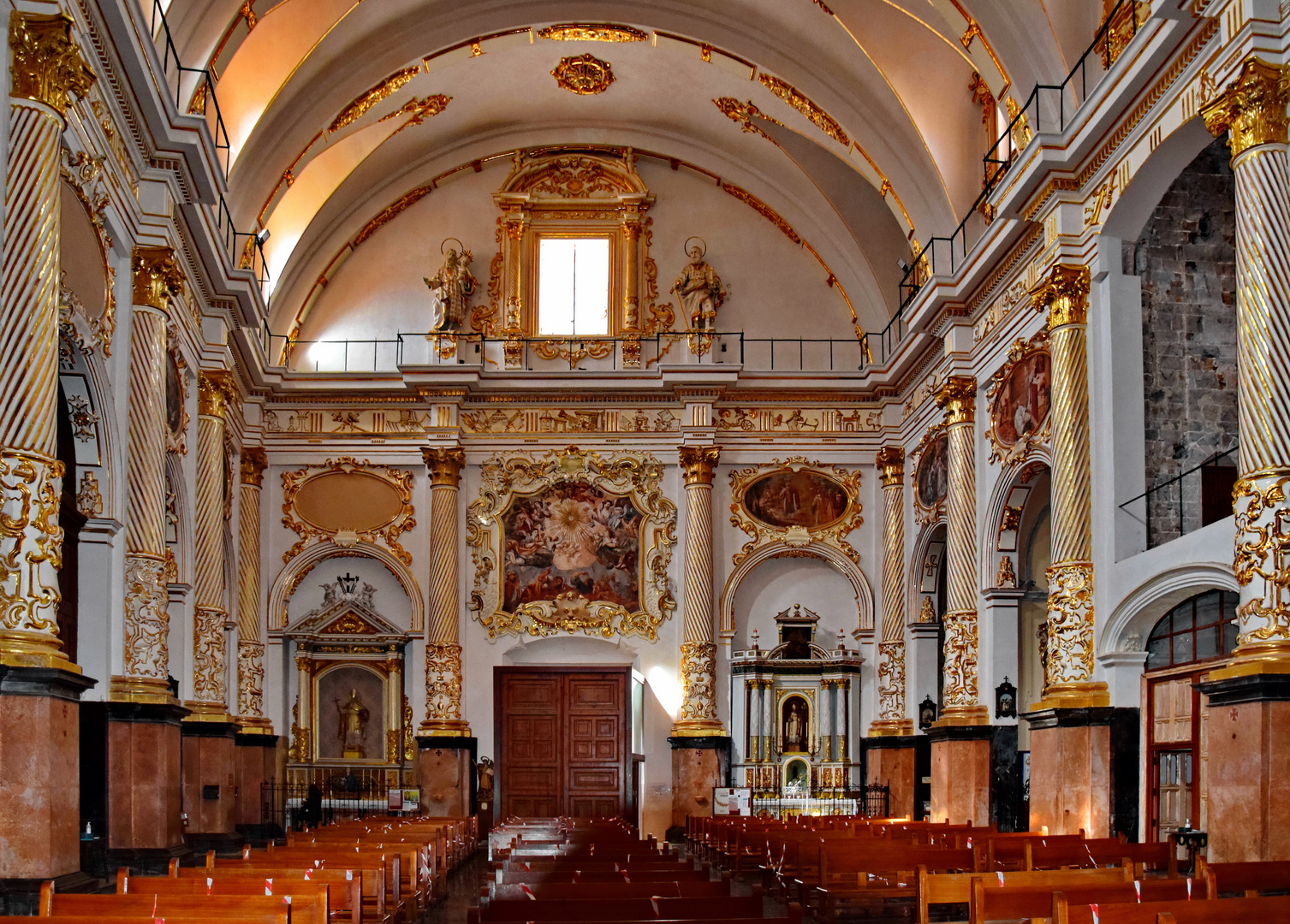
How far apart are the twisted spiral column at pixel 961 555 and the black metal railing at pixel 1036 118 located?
2237 millimetres

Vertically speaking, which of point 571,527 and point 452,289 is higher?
point 452,289

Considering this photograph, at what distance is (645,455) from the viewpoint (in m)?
30.3

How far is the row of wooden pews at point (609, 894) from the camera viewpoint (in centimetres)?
873

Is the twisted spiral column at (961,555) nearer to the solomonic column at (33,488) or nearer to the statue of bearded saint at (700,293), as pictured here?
the statue of bearded saint at (700,293)

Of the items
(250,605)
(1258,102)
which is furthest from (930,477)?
(1258,102)

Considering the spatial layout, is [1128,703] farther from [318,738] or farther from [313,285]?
[313,285]

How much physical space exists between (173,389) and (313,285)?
975 cm

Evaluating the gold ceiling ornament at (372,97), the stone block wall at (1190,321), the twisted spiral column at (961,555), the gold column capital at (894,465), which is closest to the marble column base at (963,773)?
the twisted spiral column at (961,555)

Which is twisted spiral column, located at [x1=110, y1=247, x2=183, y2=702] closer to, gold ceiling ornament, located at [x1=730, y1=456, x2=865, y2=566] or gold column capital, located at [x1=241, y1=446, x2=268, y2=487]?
gold column capital, located at [x1=241, y1=446, x2=268, y2=487]

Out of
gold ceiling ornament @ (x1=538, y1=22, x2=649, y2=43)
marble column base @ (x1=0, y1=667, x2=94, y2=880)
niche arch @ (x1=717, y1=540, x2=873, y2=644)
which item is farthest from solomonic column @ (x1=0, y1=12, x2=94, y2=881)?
niche arch @ (x1=717, y1=540, x2=873, y2=644)

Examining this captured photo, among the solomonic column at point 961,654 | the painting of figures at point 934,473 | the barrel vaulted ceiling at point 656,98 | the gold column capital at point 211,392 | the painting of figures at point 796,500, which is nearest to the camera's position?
the solomonic column at point 961,654

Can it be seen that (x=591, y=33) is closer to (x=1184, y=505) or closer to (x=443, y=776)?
(x=443, y=776)

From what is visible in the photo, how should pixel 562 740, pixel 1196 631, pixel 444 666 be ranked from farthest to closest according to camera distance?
pixel 562 740, pixel 444 666, pixel 1196 631

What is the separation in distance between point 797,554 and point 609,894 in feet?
68.1
